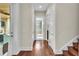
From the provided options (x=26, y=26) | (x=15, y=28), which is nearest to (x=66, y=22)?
(x=26, y=26)

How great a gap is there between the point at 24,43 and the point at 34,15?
2.29ft

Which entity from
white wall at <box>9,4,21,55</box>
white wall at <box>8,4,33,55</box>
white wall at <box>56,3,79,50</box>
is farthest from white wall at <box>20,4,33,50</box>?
white wall at <box>56,3,79,50</box>

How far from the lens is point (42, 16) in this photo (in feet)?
10.1

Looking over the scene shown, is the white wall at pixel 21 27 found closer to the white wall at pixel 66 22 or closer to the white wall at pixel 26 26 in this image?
the white wall at pixel 26 26

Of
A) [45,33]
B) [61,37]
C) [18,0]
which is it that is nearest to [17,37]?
[45,33]

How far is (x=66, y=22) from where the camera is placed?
2980 millimetres

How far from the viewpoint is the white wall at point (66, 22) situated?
2770mm

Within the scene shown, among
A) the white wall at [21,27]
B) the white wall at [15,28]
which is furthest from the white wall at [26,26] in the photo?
the white wall at [15,28]

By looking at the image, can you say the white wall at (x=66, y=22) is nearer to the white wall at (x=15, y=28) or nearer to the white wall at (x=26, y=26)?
the white wall at (x=26, y=26)

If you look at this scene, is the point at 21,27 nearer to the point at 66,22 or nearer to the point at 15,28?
the point at 15,28

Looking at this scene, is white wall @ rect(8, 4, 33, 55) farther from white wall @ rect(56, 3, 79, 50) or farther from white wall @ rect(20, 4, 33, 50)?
white wall @ rect(56, 3, 79, 50)

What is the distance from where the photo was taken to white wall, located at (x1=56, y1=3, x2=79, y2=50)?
277cm

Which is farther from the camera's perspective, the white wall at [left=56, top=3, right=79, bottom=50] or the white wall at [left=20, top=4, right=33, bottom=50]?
the white wall at [left=20, top=4, right=33, bottom=50]

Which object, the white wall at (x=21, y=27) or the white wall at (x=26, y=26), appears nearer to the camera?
the white wall at (x=21, y=27)
